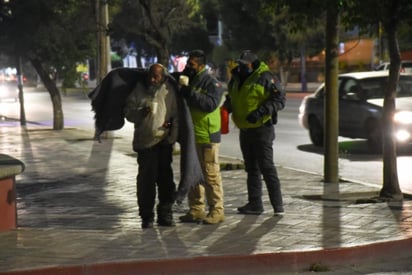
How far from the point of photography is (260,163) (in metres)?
8.72

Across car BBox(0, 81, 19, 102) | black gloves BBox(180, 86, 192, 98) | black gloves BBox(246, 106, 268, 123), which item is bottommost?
car BBox(0, 81, 19, 102)

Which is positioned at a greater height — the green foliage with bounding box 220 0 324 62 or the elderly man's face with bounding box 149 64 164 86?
the green foliage with bounding box 220 0 324 62

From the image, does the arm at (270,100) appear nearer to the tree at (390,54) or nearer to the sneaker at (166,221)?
the sneaker at (166,221)

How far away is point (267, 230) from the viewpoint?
803 cm

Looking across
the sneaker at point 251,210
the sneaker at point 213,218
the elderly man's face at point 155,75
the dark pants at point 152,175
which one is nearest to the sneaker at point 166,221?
the dark pants at point 152,175

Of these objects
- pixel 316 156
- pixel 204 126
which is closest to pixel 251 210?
pixel 204 126

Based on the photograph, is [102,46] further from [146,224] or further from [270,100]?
[146,224]

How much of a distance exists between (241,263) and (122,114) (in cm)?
239

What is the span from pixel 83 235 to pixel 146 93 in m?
1.48

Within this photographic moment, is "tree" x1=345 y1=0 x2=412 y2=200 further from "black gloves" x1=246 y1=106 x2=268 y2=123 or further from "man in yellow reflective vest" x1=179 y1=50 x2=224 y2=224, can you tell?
"man in yellow reflective vest" x1=179 y1=50 x2=224 y2=224

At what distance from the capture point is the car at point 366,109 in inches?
624

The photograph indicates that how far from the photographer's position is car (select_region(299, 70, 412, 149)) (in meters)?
15.9

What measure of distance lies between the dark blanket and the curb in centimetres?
148

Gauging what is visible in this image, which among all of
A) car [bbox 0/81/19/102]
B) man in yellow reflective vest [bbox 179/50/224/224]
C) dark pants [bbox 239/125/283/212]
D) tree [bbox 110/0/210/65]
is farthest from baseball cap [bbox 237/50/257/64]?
car [bbox 0/81/19/102]
